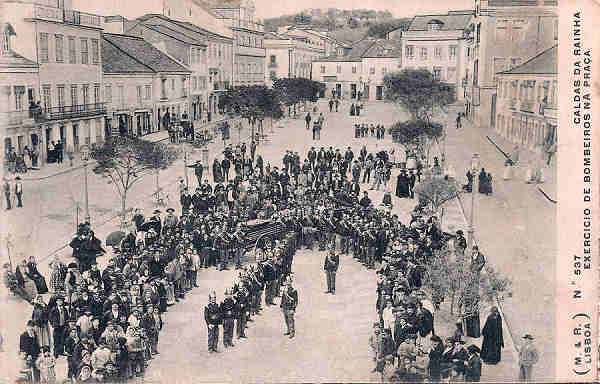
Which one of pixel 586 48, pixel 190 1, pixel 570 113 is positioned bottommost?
pixel 570 113

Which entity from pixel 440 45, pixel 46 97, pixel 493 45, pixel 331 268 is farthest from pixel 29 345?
pixel 493 45

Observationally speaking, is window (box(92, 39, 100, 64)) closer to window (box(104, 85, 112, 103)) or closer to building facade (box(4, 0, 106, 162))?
building facade (box(4, 0, 106, 162))

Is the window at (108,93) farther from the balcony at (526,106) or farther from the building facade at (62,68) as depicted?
the balcony at (526,106)

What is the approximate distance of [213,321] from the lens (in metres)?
10.1

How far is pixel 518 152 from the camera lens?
1872cm

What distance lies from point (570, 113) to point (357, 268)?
19.0ft

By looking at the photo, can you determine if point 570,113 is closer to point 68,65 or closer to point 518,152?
point 518,152

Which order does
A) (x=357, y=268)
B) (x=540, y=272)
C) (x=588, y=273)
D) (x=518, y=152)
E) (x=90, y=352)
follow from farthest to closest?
1. (x=518, y=152)
2. (x=357, y=268)
3. (x=540, y=272)
4. (x=588, y=273)
5. (x=90, y=352)

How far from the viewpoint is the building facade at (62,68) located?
52.5 feet

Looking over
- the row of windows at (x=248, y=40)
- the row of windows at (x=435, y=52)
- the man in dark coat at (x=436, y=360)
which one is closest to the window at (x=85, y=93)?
the row of windows at (x=248, y=40)

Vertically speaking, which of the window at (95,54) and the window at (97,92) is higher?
the window at (95,54)

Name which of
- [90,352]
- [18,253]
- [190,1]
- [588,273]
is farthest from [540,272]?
[190,1]

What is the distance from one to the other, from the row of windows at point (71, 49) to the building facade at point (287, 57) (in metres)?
5.08

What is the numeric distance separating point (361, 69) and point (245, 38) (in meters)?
4.32
